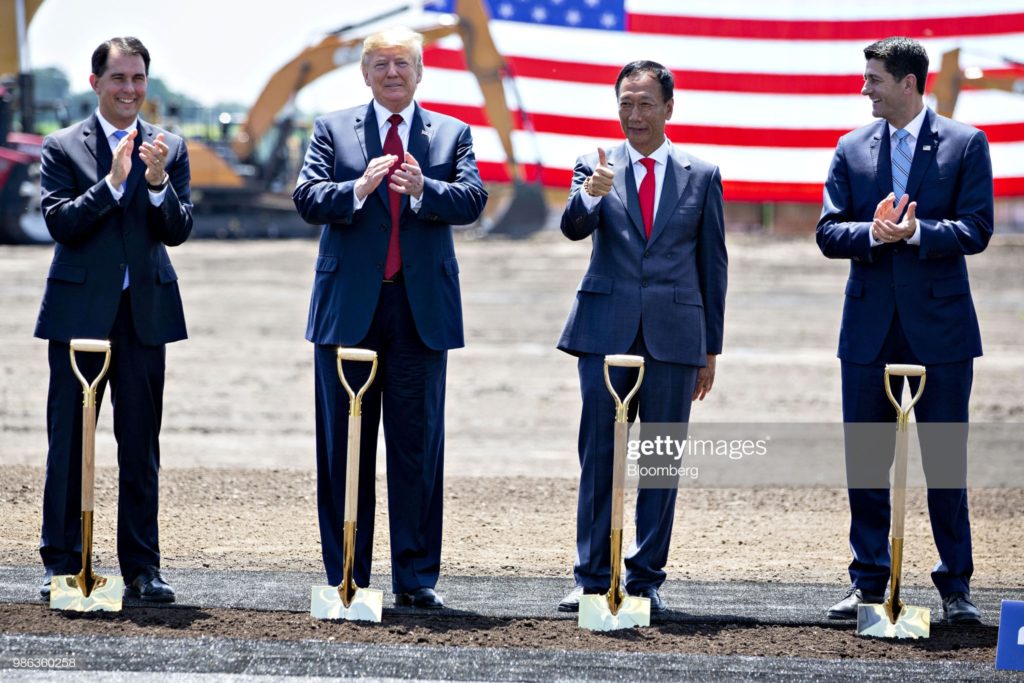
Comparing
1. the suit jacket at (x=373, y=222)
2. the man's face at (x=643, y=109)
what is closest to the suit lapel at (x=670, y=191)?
the man's face at (x=643, y=109)

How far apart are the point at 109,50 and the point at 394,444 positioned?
172 cm

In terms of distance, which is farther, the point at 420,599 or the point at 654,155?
the point at 654,155

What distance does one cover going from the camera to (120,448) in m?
5.25

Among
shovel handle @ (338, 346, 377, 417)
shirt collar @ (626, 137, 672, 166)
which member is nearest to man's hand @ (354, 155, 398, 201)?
shovel handle @ (338, 346, 377, 417)

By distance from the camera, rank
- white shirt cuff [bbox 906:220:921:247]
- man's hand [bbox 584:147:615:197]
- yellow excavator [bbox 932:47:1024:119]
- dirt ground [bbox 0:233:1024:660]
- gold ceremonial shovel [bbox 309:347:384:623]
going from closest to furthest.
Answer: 1. gold ceremonial shovel [bbox 309:347:384:623]
2. man's hand [bbox 584:147:615:197]
3. white shirt cuff [bbox 906:220:921:247]
4. dirt ground [bbox 0:233:1024:660]
5. yellow excavator [bbox 932:47:1024:119]

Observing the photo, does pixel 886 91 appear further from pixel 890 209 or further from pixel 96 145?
pixel 96 145

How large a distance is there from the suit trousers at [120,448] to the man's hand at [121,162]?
432 millimetres

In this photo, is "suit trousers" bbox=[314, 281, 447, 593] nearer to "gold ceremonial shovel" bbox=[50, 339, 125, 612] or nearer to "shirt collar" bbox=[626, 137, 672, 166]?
"gold ceremonial shovel" bbox=[50, 339, 125, 612]

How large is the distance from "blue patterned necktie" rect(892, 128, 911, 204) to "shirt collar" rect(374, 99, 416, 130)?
5.80 ft

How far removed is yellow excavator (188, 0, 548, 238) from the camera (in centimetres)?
2659

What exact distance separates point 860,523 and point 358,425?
1897 millimetres

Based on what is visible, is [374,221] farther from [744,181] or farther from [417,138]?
[744,181]

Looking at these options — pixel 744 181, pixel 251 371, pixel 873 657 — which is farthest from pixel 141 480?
pixel 251 371

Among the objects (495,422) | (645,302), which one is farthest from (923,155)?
(495,422)
